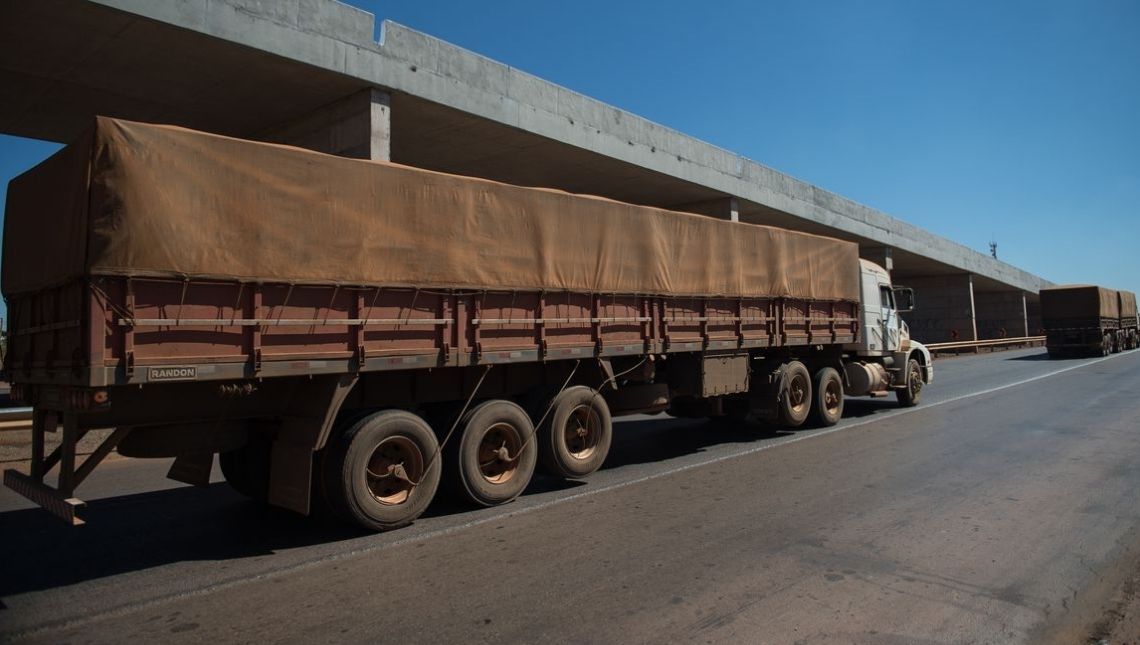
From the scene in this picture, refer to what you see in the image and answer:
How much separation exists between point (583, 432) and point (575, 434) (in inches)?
3.8

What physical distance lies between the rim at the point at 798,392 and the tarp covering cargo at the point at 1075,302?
28.3 meters

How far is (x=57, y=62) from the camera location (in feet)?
36.1

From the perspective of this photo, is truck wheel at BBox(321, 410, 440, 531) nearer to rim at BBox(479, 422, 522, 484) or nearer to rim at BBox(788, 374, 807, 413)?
rim at BBox(479, 422, 522, 484)

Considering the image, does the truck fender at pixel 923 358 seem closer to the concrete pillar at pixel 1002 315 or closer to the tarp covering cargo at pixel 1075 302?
the tarp covering cargo at pixel 1075 302

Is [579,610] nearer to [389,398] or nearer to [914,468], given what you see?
[389,398]

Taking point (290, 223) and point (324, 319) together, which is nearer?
point (290, 223)

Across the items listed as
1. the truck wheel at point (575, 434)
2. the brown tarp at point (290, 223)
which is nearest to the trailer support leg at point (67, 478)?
the brown tarp at point (290, 223)

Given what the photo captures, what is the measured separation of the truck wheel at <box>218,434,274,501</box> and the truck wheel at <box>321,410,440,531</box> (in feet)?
2.78

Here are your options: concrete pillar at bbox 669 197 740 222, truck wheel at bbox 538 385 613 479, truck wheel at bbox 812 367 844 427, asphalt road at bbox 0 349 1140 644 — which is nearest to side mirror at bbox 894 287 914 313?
truck wheel at bbox 812 367 844 427

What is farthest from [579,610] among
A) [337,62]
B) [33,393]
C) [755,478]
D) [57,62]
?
[57,62]

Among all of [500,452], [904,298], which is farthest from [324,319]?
[904,298]

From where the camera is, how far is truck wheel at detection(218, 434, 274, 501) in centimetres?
625

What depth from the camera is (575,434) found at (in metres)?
7.77

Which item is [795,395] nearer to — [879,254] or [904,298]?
[904,298]
